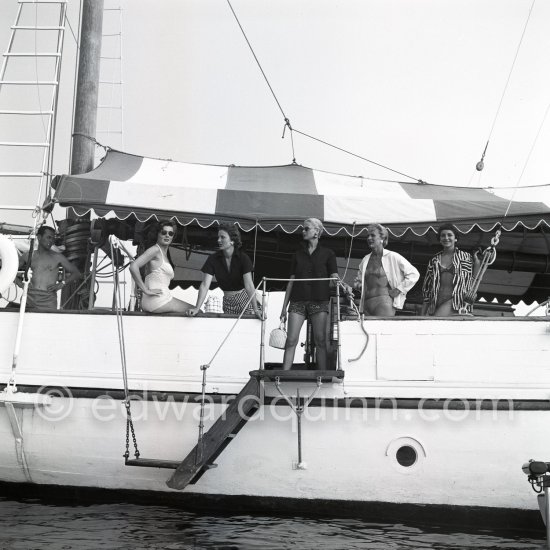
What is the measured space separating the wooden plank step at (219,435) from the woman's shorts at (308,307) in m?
0.74

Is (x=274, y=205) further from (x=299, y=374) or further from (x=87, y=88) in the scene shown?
(x=87, y=88)

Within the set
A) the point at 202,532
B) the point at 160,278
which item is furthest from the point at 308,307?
the point at 202,532

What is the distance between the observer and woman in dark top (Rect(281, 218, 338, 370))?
22.1 feet

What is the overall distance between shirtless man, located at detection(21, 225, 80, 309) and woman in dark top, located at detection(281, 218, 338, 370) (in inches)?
97.2

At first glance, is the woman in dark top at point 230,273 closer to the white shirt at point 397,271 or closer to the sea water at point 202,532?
the white shirt at point 397,271

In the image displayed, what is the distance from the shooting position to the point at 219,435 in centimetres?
651

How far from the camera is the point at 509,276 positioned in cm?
954

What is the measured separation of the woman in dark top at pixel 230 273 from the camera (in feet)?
23.3

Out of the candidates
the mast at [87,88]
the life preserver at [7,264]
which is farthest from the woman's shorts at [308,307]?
the mast at [87,88]

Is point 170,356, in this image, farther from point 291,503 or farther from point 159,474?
point 291,503

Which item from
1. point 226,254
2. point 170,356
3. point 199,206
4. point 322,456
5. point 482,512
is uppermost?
point 199,206

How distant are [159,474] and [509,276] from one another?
17.1ft

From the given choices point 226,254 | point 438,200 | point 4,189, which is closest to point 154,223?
point 226,254

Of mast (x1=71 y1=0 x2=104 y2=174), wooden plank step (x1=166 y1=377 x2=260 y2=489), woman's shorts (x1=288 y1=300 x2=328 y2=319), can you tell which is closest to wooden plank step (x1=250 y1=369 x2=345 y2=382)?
wooden plank step (x1=166 y1=377 x2=260 y2=489)
